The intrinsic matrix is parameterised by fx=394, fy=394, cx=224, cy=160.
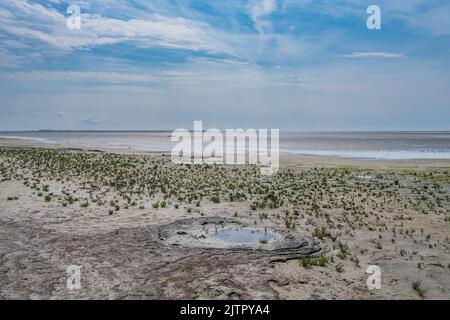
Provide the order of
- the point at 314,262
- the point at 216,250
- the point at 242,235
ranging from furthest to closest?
1. the point at 242,235
2. the point at 216,250
3. the point at 314,262

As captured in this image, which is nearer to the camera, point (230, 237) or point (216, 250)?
point (216, 250)

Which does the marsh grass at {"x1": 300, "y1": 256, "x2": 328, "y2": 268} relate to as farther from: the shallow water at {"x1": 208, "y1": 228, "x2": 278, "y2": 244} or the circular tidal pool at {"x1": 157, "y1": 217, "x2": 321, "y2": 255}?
the shallow water at {"x1": 208, "y1": 228, "x2": 278, "y2": 244}

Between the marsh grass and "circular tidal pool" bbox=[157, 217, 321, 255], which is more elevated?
"circular tidal pool" bbox=[157, 217, 321, 255]

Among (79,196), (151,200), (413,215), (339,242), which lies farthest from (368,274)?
(79,196)

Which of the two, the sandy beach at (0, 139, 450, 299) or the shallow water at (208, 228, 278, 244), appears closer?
the sandy beach at (0, 139, 450, 299)

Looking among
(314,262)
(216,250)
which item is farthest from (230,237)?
(314,262)

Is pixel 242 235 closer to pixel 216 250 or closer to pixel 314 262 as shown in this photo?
pixel 216 250

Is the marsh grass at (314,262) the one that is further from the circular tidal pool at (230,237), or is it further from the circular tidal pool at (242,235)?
the circular tidal pool at (242,235)

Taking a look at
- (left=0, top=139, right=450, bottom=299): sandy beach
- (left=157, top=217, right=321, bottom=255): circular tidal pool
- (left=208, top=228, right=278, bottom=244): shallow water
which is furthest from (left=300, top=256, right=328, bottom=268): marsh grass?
(left=208, top=228, right=278, bottom=244): shallow water
